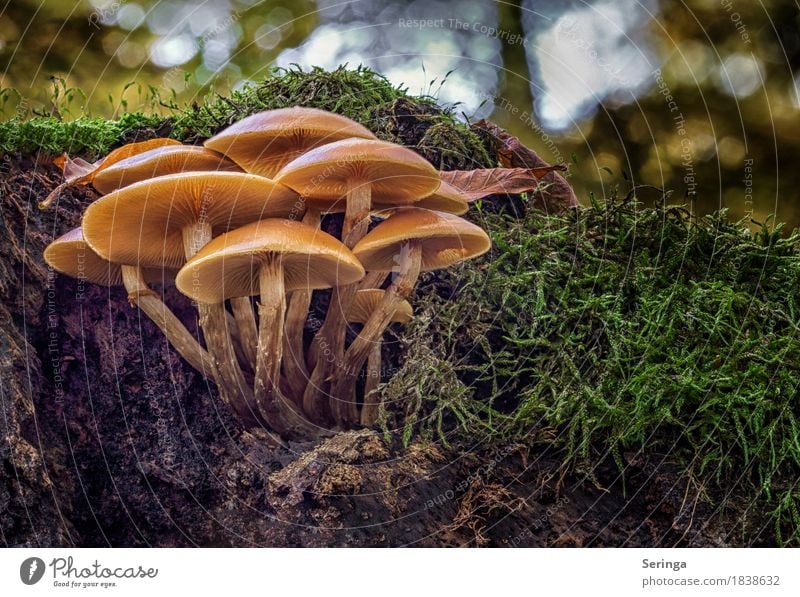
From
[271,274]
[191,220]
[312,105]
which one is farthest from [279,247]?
[312,105]

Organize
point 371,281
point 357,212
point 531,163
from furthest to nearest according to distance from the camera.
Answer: point 531,163
point 371,281
point 357,212

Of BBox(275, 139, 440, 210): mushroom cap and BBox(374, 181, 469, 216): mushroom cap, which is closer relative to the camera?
BBox(275, 139, 440, 210): mushroom cap

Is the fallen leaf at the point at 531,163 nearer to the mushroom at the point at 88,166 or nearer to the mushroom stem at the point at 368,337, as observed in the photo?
the mushroom stem at the point at 368,337

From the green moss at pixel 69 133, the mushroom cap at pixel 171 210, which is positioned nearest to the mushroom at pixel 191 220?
the mushroom cap at pixel 171 210

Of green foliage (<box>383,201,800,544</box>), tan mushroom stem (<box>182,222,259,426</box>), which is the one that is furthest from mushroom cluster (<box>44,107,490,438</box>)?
green foliage (<box>383,201,800,544</box>)

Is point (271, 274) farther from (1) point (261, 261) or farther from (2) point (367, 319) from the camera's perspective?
(2) point (367, 319)

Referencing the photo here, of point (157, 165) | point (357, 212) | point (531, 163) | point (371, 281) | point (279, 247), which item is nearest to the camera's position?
point (279, 247)

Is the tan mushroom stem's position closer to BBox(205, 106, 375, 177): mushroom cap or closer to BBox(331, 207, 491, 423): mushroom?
BBox(331, 207, 491, 423): mushroom

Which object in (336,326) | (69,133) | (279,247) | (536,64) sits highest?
(536,64)
